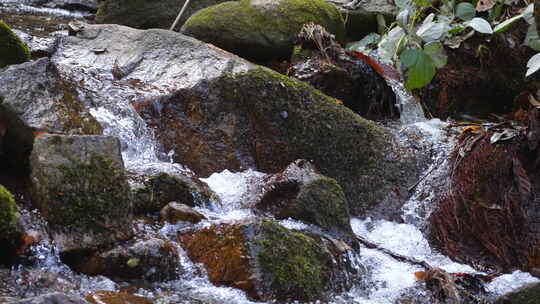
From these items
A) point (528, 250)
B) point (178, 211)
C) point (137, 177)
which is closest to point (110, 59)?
point (137, 177)

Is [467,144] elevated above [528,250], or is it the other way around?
[467,144]

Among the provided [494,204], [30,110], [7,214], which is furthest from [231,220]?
[494,204]

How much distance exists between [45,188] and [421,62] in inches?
76.7

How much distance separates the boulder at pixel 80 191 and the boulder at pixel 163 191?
1.09ft

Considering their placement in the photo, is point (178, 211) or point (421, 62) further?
point (178, 211)

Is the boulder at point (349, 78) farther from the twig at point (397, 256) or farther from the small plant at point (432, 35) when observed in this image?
the small plant at point (432, 35)

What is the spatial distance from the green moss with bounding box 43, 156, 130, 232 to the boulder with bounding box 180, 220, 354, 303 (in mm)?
433

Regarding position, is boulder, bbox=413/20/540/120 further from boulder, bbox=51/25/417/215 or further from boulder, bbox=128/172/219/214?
boulder, bbox=128/172/219/214

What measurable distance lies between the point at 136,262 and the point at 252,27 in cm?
401

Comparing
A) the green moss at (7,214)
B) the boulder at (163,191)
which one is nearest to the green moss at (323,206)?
the boulder at (163,191)

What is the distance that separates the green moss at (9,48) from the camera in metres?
4.36

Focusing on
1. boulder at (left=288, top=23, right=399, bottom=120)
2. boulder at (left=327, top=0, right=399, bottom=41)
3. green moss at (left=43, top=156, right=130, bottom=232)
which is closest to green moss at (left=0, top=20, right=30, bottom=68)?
green moss at (left=43, top=156, right=130, bottom=232)

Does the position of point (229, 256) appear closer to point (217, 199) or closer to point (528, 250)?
point (217, 199)

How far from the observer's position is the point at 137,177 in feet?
12.0
